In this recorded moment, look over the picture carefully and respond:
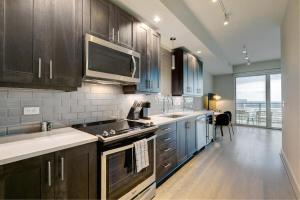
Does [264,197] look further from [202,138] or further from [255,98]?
[255,98]

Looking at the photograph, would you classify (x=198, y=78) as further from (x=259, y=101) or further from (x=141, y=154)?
(x=259, y=101)

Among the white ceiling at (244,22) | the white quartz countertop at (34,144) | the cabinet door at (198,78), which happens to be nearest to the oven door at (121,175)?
the white quartz countertop at (34,144)

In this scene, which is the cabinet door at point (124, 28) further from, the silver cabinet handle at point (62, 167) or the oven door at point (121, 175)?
the silver cabinet handle at point (62, 167)

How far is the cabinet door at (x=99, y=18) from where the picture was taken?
1.73 m

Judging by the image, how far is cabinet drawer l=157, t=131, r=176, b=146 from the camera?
235 centimetres

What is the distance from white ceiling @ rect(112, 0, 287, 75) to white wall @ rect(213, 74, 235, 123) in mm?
3144

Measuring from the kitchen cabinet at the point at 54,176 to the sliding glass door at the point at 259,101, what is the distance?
7591 millimetres

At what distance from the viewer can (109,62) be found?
6.29 ft

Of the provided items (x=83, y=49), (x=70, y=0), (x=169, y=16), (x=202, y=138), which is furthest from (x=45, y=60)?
(x=202, y=138)

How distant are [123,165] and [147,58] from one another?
1.67 meters

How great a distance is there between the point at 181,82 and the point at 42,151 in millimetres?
3170

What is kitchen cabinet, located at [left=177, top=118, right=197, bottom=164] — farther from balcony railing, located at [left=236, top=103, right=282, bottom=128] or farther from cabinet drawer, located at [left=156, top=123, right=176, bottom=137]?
balcony railing, located at [left=236, top=103, right=282, bottom=128]

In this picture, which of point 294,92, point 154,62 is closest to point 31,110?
point 154,62

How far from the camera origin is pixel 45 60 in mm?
1384
